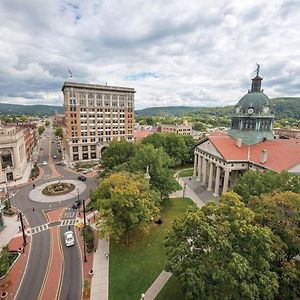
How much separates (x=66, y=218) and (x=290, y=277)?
39683 mm

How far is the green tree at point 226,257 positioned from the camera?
60.0 ft

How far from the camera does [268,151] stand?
52.2 m

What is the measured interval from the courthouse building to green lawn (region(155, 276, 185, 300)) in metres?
30.8

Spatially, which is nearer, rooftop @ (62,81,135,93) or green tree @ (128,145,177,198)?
green tree @ (128,145,177,198)

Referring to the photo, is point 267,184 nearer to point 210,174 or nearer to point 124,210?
point 124,210

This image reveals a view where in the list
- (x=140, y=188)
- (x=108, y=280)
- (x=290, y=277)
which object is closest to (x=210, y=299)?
(x=290, y=277)

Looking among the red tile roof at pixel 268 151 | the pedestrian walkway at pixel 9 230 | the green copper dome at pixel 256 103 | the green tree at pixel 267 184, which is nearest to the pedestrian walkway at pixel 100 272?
the pedestrian walkway at pixel 9 230

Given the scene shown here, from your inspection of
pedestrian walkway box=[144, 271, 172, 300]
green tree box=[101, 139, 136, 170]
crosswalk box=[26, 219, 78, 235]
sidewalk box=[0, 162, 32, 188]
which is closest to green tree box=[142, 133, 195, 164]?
green tree box=[101, 139, 136, 170]

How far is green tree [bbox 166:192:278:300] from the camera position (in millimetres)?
18297

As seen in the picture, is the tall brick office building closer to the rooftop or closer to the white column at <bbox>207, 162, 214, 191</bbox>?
the rooftop

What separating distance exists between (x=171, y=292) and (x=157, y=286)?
1.94 m

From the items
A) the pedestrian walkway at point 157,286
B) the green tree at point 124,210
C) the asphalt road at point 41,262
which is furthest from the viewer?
the green tree at point 124,210

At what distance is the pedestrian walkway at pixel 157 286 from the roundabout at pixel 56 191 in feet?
109

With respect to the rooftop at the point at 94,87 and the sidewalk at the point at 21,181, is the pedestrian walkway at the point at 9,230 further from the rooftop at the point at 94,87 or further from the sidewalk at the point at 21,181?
the rooftop at the point at 94,87
